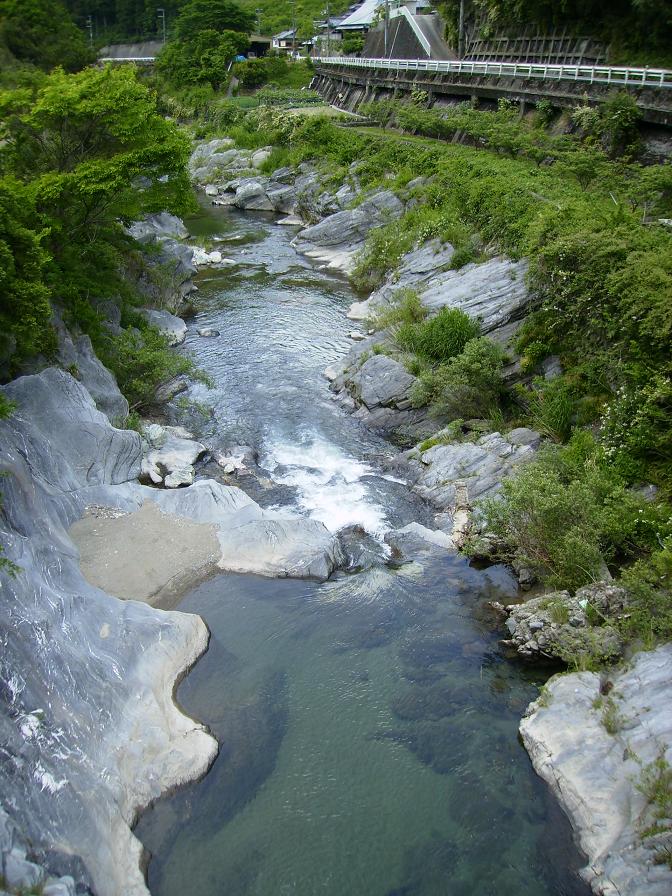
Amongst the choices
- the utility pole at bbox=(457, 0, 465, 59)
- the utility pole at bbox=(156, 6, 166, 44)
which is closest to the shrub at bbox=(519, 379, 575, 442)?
the utility pole at bbox=(457, 0, 465, 59)

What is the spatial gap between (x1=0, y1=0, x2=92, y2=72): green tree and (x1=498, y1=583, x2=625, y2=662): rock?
7811 cm

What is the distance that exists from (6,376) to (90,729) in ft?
36.6

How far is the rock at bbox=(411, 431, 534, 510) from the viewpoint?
65.8 ft

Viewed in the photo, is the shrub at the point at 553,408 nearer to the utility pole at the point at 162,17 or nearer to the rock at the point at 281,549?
the rock at the point at 281,549

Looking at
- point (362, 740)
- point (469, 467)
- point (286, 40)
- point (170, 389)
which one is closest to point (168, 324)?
point (170, 389)

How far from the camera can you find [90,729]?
12.0 m

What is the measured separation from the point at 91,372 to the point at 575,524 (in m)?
15.5

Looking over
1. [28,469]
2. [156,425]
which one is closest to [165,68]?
[156,425]

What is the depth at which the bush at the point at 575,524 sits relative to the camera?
50.4ft

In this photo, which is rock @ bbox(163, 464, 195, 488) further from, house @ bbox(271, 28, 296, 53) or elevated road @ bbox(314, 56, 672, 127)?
house @ bbox(271, 28, 296, 53)

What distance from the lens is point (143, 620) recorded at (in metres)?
14.6

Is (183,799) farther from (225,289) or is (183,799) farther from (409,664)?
(225,289)

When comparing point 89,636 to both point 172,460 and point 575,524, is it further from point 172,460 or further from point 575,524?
point 575,524

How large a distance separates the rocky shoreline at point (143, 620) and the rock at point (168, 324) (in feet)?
17.9
